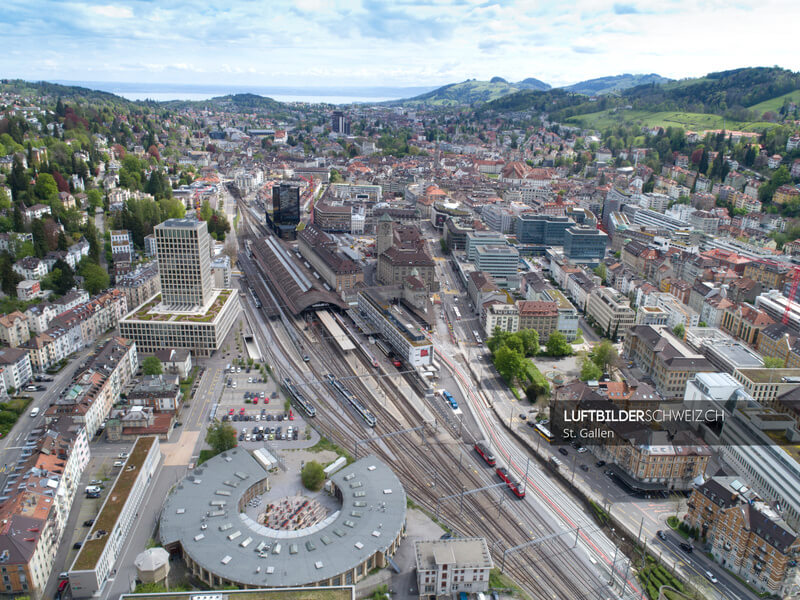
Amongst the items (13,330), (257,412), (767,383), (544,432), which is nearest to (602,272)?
(767,383)

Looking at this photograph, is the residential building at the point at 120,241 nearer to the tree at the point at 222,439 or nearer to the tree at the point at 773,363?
the tree at the point at 222,439

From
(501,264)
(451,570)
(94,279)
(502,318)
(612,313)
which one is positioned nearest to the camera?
(451,570)

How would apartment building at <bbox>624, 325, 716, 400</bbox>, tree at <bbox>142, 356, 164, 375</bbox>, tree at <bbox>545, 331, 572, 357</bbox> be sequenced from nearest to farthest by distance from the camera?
1. tree at <bbox>142, 356, 164, 375</bbox>
2. apartment building at <bbox>624, 325, 716, 400</bbox>
3. tree at <bbox>545, 331, 572, 357</bbox>

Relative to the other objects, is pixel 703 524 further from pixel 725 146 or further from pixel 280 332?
pixel 725 146

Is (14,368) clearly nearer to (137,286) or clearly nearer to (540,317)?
(137,286)

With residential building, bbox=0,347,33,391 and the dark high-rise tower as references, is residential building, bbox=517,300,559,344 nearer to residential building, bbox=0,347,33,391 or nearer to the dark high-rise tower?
residential building, bbox=0,347,33,391

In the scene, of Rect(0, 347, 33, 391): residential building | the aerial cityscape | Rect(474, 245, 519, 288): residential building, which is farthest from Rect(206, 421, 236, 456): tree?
Rect(474, 245, 519, 288): residential building
